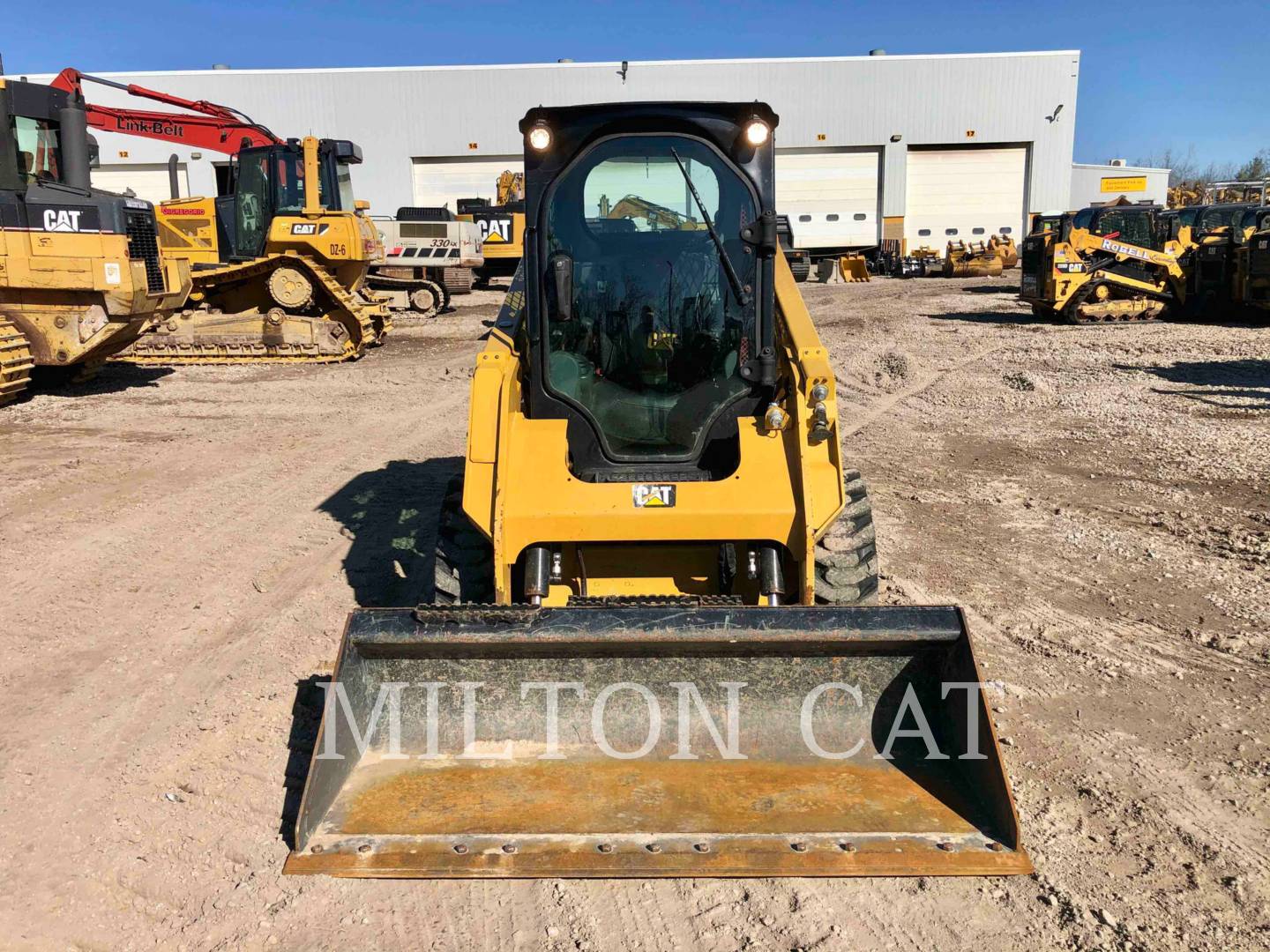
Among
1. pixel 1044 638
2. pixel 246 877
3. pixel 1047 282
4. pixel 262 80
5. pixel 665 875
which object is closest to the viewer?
pixel 665 875

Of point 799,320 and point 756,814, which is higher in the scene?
point 799,320

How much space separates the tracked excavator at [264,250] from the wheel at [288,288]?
1 cm

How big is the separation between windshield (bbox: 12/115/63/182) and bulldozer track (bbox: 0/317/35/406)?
1.58m

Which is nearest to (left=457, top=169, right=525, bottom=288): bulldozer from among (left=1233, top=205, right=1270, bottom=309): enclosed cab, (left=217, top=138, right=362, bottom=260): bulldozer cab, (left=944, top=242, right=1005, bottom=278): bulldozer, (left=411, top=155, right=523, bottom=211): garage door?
(left=217, top=138, right=362, bottom=260): bulldozer cab

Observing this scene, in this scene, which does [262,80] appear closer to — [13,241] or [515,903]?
[13,241]

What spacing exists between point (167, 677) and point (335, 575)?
1.38 m

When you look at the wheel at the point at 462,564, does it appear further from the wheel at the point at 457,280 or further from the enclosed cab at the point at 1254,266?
the wheel at the point at 457,280

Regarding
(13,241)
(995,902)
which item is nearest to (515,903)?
(995,902)

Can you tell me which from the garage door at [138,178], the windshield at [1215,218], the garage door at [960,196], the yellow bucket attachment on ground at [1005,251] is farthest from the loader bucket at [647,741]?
the garage door at [138,178]

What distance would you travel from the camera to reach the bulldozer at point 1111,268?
59.7 ft

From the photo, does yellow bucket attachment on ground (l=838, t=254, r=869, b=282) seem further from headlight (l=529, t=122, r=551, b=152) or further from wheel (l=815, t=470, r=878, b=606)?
headlight (l=529, t=122, r=551, b=152)

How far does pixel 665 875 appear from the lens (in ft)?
9.70

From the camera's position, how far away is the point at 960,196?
38.8 meters

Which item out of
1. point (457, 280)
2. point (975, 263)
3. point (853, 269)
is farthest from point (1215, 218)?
point (457, 280)
